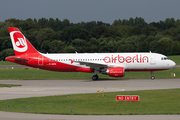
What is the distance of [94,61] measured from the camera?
42188mm

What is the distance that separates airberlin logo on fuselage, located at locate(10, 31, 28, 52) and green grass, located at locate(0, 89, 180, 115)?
72.6 feet

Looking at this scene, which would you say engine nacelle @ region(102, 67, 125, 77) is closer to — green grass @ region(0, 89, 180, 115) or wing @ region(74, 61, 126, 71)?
A: wing @ region(74, 61, 126, 71)

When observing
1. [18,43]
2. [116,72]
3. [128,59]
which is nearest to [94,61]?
[116,72]

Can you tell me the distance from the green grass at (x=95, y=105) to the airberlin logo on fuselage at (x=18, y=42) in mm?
22122

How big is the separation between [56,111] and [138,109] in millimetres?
→ 5264

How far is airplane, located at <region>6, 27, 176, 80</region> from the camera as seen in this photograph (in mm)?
41188

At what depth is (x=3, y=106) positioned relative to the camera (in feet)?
64.0

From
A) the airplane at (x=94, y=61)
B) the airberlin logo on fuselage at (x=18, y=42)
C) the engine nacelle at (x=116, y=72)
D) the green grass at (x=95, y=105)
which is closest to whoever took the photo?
the green grass at (x=95, y=105)

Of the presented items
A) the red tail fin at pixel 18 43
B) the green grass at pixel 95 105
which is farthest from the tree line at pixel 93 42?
the green grass at pixel 95 105

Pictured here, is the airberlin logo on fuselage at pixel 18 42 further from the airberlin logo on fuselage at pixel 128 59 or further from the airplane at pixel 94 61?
the airberlin logo on fuselage at pixel 128 59

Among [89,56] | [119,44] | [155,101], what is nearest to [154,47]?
[119,44]

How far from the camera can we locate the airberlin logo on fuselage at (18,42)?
43375 millimetres

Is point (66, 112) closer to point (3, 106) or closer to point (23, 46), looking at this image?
point (3, 106)

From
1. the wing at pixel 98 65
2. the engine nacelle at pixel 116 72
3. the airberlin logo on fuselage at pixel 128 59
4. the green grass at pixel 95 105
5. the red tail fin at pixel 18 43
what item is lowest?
the green grass at pixel 95 105
